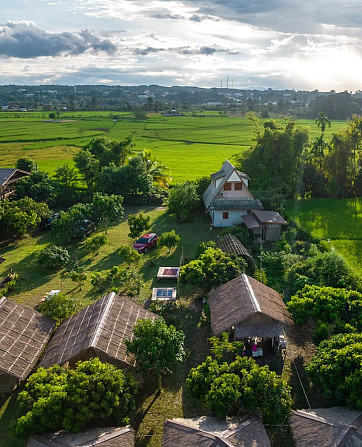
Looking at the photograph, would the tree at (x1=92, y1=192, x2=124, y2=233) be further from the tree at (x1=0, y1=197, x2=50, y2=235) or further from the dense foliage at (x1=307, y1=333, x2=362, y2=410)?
the dense foliage at (x1=307, y1=333, x2=362, y2=410)

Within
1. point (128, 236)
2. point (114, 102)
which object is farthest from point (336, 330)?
point (114, 102)

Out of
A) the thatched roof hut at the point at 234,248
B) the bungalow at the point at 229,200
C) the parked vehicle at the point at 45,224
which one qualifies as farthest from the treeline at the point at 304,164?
the parked vehicle at the point at 45,224

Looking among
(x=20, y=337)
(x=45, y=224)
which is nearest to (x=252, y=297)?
(x=20, y=337)

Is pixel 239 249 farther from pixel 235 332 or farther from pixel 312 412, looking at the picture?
pixel 312 412

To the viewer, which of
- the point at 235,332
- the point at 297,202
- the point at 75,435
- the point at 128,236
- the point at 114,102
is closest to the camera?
the point at 75,435

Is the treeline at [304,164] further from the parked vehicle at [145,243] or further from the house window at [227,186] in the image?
the parked vehicle at [145,243]

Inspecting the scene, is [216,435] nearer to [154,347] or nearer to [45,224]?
[154,347]
